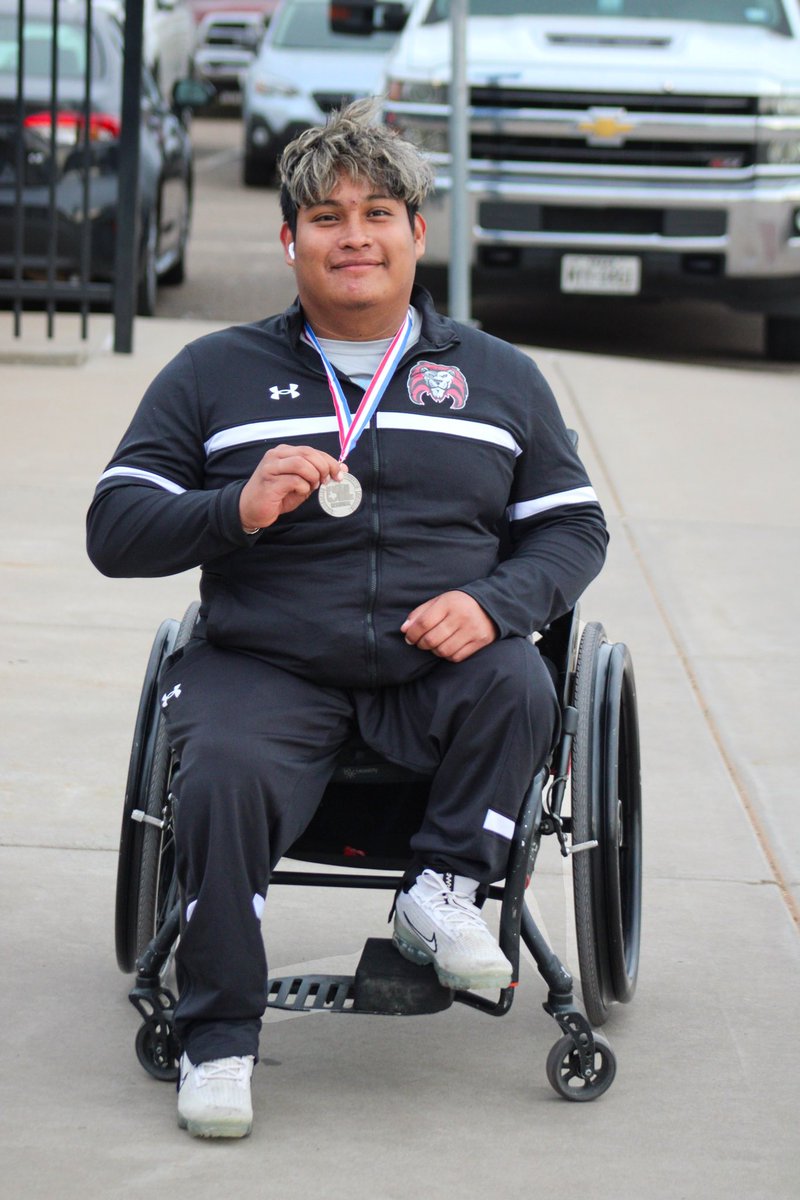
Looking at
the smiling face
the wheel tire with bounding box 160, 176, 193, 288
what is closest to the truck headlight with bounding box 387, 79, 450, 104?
the wheel tire with bounding box 160, 176, 193, 288

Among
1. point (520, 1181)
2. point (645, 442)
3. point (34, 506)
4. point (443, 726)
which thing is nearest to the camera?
point (520, 1181)

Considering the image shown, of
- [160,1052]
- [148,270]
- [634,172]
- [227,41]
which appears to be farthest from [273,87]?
[160,1052]

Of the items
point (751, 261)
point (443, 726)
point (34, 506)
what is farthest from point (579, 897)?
point (751, 261)

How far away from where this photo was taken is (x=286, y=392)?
327cm

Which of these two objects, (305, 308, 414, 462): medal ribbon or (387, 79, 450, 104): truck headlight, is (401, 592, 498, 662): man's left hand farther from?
(387, 79, 450, 104): truck headlight

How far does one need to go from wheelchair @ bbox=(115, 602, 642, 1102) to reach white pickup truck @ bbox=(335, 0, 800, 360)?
6145mm

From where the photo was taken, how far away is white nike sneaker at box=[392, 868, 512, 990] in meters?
2.99

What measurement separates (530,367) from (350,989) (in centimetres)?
107

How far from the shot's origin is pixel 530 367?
3.42m

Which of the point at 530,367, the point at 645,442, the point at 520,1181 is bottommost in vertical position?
the point at 645,442

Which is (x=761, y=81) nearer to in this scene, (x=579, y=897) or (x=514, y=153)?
(x=514, y=153)

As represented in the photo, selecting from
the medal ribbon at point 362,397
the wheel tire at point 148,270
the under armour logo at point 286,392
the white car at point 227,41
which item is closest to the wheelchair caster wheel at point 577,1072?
the medal ribbon at point 362,397

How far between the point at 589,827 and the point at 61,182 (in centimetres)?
673

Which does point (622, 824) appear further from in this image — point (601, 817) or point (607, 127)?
point (607, 127)
